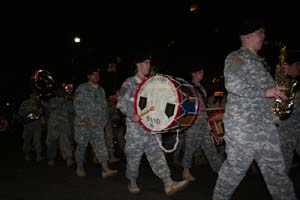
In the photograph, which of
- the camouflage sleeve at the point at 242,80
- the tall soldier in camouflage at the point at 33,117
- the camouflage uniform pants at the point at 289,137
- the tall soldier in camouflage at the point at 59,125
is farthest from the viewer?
the tall soldier in camouflage at the point at 33,117

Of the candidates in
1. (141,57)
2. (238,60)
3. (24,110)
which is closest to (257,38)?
(238,60)

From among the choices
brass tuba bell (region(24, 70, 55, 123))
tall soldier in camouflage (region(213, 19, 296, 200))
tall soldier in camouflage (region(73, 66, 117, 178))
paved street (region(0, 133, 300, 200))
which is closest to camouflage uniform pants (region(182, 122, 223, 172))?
paved street (region(0, 133, 300, 200))

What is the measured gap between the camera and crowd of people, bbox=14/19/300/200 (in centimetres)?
415

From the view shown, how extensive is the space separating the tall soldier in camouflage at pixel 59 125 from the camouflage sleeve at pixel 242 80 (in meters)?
5.96

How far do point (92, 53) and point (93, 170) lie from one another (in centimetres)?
1911

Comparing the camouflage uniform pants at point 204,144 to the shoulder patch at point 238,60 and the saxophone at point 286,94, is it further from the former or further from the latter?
the shoulder patch at point 238,60

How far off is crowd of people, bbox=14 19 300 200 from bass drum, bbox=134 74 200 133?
0.19 meters

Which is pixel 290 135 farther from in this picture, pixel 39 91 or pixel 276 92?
pixel 39 91

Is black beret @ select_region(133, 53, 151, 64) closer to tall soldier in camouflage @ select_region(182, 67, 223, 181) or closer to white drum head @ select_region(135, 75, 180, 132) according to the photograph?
white drum head @ select_region(135, 75, 180, 132)

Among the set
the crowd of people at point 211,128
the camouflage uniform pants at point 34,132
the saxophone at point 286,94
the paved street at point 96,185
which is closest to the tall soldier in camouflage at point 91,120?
the crowd of people at point 211,128

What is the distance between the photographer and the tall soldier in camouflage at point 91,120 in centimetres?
741

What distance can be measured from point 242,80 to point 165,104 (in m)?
1.39

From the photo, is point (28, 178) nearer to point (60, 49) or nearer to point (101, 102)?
point (101, 102)

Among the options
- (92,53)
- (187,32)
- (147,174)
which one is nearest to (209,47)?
(187,32)
